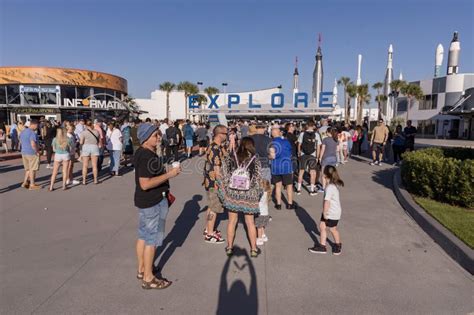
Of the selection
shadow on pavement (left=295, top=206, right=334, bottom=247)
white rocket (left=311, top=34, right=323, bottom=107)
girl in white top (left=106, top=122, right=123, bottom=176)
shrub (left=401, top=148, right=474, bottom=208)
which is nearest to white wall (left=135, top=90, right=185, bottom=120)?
white rocket (left=311, top=34, right=323, bottom=107)

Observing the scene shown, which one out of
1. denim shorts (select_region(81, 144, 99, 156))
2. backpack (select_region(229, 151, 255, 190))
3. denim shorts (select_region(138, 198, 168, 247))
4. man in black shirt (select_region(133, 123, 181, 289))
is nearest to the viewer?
man in black shirt (select_region(133, 123, 181, 289))

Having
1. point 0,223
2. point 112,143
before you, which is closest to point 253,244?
point 0,223

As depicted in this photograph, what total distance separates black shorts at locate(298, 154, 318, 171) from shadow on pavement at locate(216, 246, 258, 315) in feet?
12.8

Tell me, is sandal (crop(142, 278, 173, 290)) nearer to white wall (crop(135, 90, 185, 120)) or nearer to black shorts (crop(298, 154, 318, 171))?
black shorts (crop(298, 154, 318, 171))

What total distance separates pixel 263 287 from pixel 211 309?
2.16ft

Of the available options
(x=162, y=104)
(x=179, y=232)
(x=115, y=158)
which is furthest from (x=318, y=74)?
(x=179, y=232)

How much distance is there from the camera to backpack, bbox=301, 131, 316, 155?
7339 millimetres

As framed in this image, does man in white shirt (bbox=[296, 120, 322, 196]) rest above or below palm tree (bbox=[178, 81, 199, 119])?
below

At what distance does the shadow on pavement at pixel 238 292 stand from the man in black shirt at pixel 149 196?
0.65 metres

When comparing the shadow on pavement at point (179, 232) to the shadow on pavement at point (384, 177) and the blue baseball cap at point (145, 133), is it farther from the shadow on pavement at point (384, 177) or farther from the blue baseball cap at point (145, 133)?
the shadow on pavement at point (384, 177)

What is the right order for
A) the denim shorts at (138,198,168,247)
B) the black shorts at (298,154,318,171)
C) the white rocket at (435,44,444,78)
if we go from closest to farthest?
the denim shorts at (138,198,168,247)
the black shorts at (298,154,318,171)
the white rocket at (435,44,444,78)

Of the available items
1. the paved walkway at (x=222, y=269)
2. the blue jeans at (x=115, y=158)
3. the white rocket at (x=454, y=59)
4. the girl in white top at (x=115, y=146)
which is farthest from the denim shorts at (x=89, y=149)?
the white rocket at (x=454, y=59)

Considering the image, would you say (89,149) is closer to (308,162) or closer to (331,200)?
(308,162)

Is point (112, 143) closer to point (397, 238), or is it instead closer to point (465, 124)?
point (397, 238)
